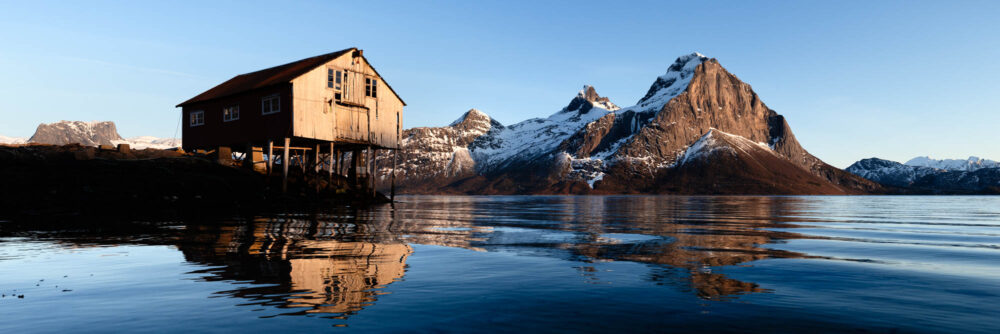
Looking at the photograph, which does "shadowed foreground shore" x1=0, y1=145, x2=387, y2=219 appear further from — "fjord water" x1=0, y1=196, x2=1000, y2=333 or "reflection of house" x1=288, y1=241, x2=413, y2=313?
"reflection of house" x1=288, y1=241, x2=413, y2=313

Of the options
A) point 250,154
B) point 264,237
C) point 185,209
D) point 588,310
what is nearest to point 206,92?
point 250,154

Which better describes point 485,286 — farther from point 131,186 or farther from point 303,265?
point 131,186

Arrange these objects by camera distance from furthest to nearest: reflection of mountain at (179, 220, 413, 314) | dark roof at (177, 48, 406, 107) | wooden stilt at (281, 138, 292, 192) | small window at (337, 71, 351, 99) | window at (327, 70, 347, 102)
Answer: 1. small window at (337, 71, 351, 99)
2. window at (327, 70, 347, 102)
3. dark roof at (177, 48, 406, 107)
4. wooden stilt at (281, 138, 292, 192)
5. reflection of mountain at (179, 220, 413, 314)

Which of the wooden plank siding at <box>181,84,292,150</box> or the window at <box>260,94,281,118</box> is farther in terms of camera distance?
the window at <box>260,94,281,118</box>

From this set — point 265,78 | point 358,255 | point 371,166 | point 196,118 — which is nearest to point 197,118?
point 196,118

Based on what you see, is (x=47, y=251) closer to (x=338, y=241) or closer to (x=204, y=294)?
(x=338, y=241)

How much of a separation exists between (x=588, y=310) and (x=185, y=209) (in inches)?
1387

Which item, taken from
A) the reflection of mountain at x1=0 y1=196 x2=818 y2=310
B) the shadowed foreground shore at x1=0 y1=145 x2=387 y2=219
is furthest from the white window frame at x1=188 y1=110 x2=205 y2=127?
the reflection of mountain at x1=0 y1=196 x2=818 y2=310

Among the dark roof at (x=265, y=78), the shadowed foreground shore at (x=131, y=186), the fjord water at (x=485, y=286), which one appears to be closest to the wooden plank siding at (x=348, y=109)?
the dark roof at (x=265, y=78)

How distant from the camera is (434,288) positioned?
367 inches

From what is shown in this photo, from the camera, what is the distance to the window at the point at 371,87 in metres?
51.8

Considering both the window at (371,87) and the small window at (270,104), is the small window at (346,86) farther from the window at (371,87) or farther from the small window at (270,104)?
the small window at (270,104)

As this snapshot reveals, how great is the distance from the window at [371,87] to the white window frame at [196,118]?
1710cm

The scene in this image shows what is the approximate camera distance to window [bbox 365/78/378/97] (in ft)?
170
